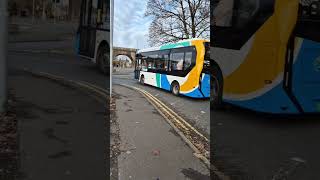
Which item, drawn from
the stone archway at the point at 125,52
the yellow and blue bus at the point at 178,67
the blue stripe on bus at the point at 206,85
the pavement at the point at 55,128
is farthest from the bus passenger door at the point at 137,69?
the blue stripe on bus at the point at 206,85

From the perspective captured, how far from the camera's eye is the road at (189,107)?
401cm

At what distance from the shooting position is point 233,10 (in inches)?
152

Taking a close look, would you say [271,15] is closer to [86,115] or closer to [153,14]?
[153,14]

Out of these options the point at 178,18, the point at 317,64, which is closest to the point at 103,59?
the point at 178,18

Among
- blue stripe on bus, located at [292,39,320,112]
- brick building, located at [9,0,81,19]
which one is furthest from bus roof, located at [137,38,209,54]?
blue stripe on bus, located at [292,39,320,112]

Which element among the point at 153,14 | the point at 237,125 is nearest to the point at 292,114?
the point at 237,125

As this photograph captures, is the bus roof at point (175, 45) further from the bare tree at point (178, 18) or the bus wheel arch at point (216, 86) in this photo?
the bus wheel arch at point (216, 86)

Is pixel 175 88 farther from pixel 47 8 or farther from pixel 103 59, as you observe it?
pixel 47 8

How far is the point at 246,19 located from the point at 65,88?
1856 mm

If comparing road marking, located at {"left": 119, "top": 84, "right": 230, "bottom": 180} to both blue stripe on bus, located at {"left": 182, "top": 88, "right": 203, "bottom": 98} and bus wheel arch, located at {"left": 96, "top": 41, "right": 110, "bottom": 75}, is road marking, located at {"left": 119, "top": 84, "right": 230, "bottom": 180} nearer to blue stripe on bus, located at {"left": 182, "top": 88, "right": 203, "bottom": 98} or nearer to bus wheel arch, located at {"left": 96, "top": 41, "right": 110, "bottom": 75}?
blue stripe on bus, located at {"left": 182, "top": 88, "right": 203, "bottom": 98}

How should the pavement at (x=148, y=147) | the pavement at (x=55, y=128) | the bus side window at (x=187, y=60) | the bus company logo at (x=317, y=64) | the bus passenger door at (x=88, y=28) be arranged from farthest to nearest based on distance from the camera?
the bus company logo at (x=317, y=64), the bus side window at (x=187, y=60), the pavement at (x=148, y=147), the pavement at (x=55, y=128), the bus passenger door at (x=88, y=28)

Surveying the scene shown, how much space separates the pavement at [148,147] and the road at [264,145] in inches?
13.7

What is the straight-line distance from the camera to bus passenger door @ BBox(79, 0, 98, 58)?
348cm

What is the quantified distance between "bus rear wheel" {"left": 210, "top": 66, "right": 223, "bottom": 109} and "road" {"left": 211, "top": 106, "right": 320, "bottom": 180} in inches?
4.7
